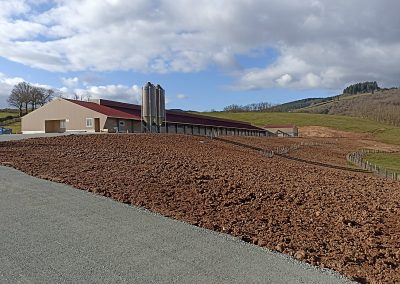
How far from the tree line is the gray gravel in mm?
82789

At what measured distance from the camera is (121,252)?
566cm

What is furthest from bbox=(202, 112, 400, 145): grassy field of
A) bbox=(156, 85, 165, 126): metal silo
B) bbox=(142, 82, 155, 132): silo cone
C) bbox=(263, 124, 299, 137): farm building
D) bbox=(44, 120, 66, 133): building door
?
bbox=(142, 82, 155, 132): silo cone

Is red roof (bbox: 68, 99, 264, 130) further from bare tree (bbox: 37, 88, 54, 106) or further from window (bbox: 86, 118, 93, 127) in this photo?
bare tree (bbox: 37, 88, 54, 106)

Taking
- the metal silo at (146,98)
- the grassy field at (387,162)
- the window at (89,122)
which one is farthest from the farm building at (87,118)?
the grassy field at (387,162)

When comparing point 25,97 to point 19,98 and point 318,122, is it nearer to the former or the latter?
point 19,98

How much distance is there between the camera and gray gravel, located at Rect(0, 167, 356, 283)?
4973mm

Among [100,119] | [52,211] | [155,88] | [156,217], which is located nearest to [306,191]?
[156,217]

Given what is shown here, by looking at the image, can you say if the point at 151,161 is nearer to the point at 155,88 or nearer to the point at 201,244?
the point at 201,244

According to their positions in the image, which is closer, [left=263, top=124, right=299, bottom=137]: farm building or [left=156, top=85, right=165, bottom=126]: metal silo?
[left=156, top=85, right=165, bottom=126]: metal silo

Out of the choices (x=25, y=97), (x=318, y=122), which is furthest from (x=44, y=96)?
(x=318, y=122)

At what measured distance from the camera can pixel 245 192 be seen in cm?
997

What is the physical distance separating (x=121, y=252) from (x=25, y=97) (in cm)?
8563

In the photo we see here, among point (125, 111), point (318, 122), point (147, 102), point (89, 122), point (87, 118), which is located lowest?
point (318, 122)

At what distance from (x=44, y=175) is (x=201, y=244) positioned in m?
6.16
